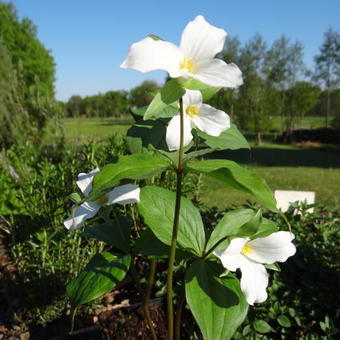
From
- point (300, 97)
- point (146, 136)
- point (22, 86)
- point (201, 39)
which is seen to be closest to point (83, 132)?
point (22, 86)

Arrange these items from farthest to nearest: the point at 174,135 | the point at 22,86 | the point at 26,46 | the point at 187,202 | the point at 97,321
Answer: the point at 26,46, the point at 22,86, the point at 97,321, the point at 187,202, the point at 174,135

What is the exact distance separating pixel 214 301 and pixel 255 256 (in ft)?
0.55

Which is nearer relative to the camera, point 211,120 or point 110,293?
point 211,120

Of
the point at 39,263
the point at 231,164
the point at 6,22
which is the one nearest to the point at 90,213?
the point at 231,164

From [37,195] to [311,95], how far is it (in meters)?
21.0

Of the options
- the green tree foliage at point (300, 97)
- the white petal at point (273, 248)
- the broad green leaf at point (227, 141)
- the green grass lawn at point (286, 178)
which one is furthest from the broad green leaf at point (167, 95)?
the green tree foliage at point (300, 97)

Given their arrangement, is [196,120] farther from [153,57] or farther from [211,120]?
[153,57]

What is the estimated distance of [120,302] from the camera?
224 cm

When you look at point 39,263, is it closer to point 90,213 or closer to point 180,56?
point 90,213

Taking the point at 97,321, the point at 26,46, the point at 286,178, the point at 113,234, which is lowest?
the point at 286,178

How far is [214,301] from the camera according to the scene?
98 centimetres

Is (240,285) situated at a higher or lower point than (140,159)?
lower

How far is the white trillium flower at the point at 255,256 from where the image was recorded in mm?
945

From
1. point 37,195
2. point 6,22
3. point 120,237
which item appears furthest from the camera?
point 6,22
